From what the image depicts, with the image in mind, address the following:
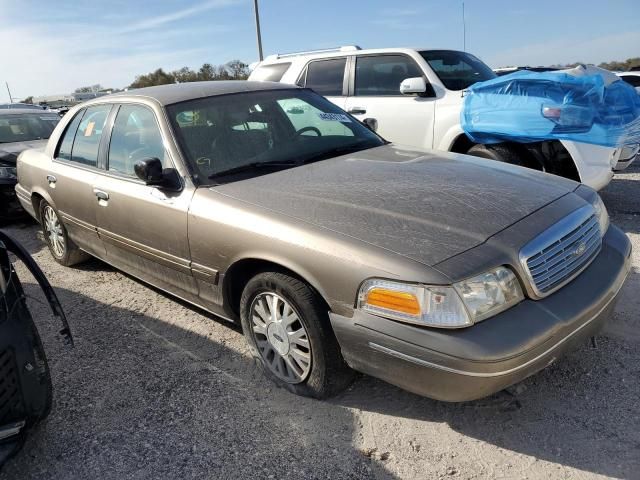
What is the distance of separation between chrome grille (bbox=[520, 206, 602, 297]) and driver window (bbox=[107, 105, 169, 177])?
2.16 meters

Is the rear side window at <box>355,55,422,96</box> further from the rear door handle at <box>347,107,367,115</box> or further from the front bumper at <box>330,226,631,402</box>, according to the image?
the front bumper at <box>330,226,631,402</box>

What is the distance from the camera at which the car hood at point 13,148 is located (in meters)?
6.82

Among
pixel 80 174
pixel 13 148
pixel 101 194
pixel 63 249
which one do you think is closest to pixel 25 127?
pixel 13 148

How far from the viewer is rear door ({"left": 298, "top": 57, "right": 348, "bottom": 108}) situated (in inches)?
263

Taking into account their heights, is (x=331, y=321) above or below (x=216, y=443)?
above

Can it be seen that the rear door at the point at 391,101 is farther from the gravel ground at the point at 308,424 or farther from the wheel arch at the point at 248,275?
the wheel arch at the point at 248,275

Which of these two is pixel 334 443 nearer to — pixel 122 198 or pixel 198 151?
pixel 198 151

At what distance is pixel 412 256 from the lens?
85.3 inches

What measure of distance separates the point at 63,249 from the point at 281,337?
306 cm

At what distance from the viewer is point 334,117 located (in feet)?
13.2

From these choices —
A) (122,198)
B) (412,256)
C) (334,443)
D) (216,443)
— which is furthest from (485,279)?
(122,198)

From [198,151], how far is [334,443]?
1.88 metres

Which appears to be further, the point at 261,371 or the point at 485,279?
the point at 261,371

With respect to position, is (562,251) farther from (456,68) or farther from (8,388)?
(456,68)
